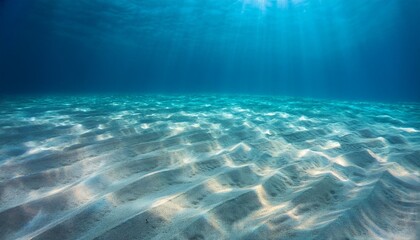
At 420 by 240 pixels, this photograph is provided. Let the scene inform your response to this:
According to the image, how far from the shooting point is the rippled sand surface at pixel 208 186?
1.91 meters

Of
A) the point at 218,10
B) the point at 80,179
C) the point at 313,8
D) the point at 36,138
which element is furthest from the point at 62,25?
the point at 80,179

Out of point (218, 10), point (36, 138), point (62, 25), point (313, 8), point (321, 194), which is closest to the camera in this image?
point (321, 194)

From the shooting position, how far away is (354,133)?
5.06 m

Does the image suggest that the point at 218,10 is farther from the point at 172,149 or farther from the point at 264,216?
the point at 264,216

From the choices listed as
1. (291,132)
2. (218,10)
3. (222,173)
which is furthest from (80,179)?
(218,10)

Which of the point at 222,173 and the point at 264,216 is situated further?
the point at 222,173

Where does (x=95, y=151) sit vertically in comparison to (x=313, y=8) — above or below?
below

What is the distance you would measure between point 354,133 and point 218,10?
26414mm

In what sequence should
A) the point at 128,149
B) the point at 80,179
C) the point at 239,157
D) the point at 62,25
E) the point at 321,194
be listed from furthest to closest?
the point at 62,25 < the point at 128,149 < the point at 239,157 < the point at 80,179 < the point at 321,194

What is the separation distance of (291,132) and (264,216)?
3375 mm

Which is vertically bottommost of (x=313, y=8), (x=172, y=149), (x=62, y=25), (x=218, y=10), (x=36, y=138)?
(x=36, y=138)

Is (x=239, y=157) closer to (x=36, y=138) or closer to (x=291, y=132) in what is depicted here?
(x=291, y=132)

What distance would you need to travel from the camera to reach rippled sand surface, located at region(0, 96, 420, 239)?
6.27 ft

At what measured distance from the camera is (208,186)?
2.61 m
